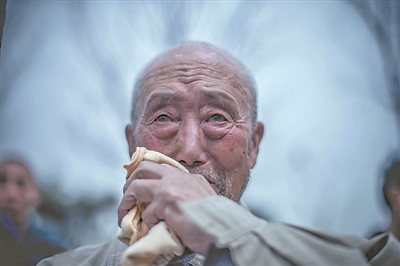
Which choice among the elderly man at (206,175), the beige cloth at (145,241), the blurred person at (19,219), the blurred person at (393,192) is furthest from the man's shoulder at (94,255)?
the blurred person at (393,192)

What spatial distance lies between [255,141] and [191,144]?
740 millimetres

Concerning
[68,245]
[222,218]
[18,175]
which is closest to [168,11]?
[18,175]

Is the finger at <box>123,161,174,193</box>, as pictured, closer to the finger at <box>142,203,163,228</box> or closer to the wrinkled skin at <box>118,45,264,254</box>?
the wrinkled skin at <box>118,45,264,254</box>

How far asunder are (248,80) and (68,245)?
5.83ft

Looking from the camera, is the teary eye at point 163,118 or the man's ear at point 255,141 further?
the man's ear at point 255,141

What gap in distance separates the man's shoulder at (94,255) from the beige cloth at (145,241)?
0.60 m

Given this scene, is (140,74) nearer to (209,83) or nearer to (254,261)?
(209,83)

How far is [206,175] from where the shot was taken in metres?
2.04

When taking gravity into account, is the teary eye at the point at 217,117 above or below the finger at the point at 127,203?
above

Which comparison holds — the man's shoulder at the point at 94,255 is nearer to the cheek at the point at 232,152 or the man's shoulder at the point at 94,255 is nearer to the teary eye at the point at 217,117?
the cheek at the point at 232,152

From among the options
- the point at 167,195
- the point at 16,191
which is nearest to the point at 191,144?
the point at 167,195

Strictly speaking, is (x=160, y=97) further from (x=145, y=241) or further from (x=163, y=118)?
(x=145, y=241)

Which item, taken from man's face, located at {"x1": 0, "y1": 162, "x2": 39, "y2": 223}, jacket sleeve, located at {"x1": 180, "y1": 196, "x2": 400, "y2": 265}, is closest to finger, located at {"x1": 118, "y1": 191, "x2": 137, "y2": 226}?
jacket sleeve, located at {"x1": 180, "y1": 196, "x2": 400, "y2": 265}

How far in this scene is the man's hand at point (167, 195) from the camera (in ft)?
4.72
